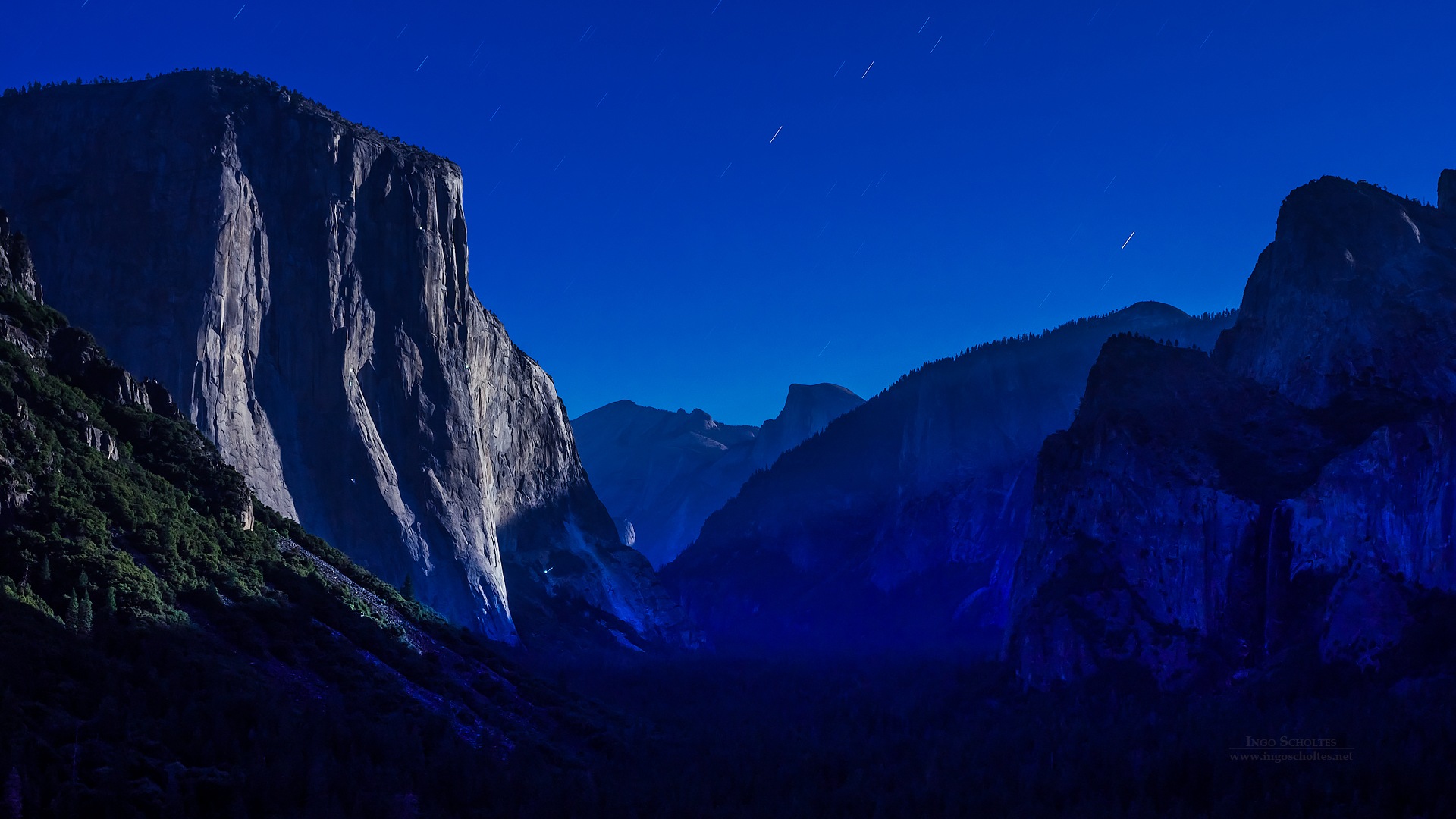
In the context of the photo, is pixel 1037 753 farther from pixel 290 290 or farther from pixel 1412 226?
pixel 290 290

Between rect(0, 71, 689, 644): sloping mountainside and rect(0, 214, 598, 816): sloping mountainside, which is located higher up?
rect(0, 71, 689, 644): sloping mountainside

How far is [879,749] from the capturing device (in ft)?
212

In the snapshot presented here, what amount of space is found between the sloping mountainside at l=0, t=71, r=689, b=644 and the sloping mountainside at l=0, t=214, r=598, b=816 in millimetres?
22935

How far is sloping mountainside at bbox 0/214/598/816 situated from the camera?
3628cm

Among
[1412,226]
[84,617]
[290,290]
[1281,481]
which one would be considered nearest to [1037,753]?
[1281,481]

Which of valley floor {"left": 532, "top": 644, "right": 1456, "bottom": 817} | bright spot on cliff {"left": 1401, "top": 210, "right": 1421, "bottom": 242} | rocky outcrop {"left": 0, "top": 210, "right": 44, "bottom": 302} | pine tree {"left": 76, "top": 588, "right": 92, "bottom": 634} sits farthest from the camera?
bright spot on cliff {"left": 1401, "top": 210, "right": 1421, "bottom": 242}

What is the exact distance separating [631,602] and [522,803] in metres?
99.0

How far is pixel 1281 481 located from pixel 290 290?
6990 cm

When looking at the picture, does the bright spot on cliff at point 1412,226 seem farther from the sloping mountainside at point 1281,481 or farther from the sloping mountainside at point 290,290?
the sloping mountainside at point 290,290

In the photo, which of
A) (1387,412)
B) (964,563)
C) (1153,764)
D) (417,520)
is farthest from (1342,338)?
(964,563)

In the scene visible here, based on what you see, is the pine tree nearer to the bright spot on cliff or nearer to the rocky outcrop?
the rocky outcrop

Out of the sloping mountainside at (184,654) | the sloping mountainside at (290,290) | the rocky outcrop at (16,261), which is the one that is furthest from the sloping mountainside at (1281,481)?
the rocky outcrop at (16,261)

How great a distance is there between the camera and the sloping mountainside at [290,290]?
274 feet

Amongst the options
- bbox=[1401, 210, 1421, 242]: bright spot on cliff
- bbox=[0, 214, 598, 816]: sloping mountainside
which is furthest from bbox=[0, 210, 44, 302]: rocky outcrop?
bbox=[1401, 210, 1421, 242]: bright spot on cliff
